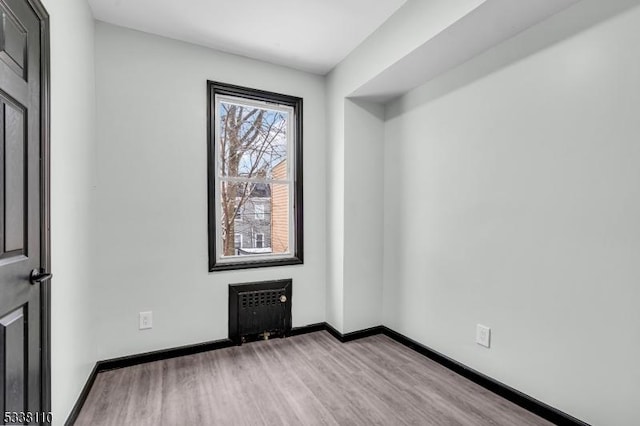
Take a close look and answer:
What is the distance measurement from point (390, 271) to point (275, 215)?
125 centimetres

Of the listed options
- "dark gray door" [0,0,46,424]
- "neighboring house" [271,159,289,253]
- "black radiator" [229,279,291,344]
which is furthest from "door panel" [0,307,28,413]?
"neighboring house" [271,159,289,253]

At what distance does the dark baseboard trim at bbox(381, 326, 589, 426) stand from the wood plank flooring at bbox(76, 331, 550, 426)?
1.6 inches

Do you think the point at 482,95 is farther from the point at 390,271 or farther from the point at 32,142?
the point at 32,142

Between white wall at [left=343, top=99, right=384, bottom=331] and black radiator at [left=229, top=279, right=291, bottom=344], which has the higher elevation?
white wall at [left=343, top=99, right=384, bottom=331]

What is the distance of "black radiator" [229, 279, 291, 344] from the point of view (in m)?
2.74

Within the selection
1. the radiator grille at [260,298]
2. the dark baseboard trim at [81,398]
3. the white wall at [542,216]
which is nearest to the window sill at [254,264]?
the radiator grille at [260,298]

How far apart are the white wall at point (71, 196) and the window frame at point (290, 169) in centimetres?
82

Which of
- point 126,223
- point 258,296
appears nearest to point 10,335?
point 126,223

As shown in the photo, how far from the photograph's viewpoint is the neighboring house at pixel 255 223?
288cm

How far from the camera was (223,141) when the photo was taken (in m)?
2.81

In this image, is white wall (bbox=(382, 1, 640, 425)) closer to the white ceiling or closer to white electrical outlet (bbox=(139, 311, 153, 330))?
the white ceiling

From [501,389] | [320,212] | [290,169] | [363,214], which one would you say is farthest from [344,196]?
[501,389]

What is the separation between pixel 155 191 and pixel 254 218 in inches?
34.4

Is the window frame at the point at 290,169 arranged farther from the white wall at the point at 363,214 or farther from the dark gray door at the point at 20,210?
the dark gray door at the point at 20,210
